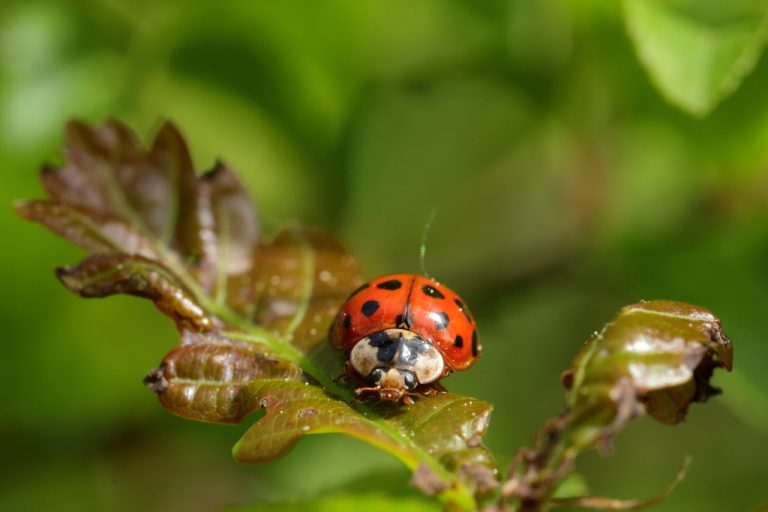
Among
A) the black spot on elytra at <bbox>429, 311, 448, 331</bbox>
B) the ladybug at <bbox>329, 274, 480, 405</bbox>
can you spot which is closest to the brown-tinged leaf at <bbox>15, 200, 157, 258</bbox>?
the ladybug at <bbox>329, 274, 480, 405</bbox>

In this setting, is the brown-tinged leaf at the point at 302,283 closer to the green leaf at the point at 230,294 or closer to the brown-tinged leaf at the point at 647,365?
the green leaf at the point at 230,294

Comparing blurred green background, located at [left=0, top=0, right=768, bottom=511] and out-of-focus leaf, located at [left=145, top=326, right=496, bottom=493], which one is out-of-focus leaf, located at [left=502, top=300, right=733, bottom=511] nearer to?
out-of-focus leaf, located at [left=145, top=326, right=496, bottom=493]

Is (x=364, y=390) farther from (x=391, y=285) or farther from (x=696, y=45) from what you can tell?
(x=696, y=45)

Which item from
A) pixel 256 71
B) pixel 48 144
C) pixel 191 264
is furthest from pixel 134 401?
pixel 191 264

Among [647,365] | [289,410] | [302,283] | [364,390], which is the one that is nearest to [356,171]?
[302,283]

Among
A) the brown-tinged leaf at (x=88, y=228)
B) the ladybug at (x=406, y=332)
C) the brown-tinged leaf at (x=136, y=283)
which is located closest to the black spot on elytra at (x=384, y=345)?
the ladybug at (x=406, y=332)
